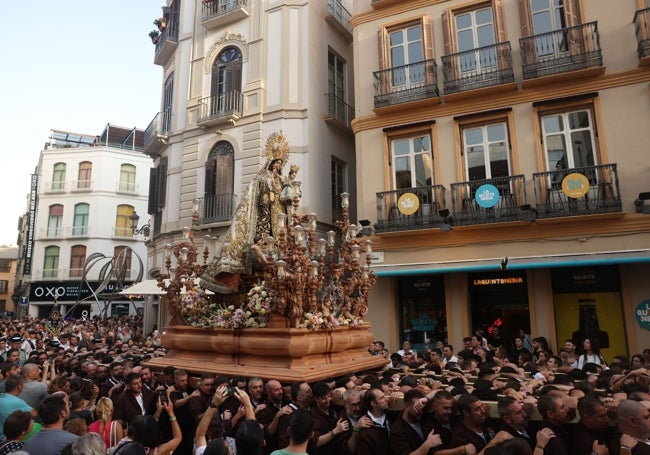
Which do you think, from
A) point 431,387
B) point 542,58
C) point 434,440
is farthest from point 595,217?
point 434,440

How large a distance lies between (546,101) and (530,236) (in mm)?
3575

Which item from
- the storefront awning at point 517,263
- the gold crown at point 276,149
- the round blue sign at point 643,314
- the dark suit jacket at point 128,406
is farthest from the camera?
the round blue sign at point 643,314

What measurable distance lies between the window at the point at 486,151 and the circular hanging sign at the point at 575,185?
1640 millimetres

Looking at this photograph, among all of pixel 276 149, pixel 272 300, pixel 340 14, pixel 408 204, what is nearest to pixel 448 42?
pixel 408 204

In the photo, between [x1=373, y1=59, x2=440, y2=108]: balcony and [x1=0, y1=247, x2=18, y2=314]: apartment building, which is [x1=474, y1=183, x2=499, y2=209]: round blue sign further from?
[x1=0, y1=247, x2=18, y2=314]: apartment building

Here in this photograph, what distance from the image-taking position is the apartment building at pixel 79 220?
111 ft

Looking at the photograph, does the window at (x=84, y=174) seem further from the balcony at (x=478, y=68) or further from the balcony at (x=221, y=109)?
the balcony at (x=478, y=68)

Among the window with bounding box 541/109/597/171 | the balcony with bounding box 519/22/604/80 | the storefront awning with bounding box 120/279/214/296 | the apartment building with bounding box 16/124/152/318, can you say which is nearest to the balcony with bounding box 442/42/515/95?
the balcony with bounding box 519/22/604/80

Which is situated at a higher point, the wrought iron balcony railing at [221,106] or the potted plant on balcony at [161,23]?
the potted plant on balcony at [161,23]

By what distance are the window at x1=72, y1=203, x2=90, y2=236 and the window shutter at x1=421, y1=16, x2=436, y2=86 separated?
95.1 ft

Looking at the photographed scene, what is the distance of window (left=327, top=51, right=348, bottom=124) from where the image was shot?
58.4ft

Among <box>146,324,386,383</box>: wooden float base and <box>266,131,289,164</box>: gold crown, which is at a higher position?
<box>266,131,289,164</box>: gold crown

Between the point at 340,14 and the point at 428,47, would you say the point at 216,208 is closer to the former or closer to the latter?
the point at 428,47

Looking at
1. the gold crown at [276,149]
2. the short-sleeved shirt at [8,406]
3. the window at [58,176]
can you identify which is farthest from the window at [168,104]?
the window at [58,176]
